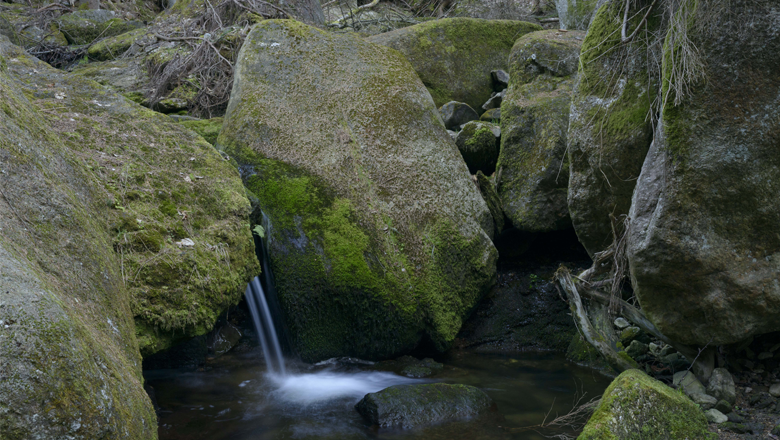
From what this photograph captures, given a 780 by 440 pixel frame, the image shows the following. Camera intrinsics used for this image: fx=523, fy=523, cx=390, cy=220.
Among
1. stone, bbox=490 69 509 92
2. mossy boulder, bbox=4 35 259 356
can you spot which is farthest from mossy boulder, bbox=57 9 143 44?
stone, bbox=490 69 509 92

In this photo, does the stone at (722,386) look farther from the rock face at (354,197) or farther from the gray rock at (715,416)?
the rock face at (354,197)

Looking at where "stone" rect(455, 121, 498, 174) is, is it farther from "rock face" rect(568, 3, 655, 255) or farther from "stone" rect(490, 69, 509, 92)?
"rock face" rect(568, 3, 655, 255)

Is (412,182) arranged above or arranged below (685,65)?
below

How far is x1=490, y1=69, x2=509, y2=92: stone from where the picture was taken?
955cm

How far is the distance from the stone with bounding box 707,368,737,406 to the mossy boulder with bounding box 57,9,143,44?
1346 centimetres

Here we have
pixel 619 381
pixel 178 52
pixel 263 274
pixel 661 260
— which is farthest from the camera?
pixel 178 52

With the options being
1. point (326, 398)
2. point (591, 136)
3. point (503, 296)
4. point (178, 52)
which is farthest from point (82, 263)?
point (178, 52)

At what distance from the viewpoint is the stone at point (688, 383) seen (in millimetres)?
4500

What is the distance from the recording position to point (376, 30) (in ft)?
39.6

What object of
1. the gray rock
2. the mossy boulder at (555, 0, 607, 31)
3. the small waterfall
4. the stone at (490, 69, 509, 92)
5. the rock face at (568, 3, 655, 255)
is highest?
the mossy boulder at (555, 0, 607, 31)

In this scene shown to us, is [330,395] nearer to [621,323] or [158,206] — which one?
[158,206]

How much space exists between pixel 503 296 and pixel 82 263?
5647 millimetres

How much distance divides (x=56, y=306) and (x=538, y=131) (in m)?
6.26

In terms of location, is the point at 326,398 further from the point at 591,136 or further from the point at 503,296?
the point at 591,136
